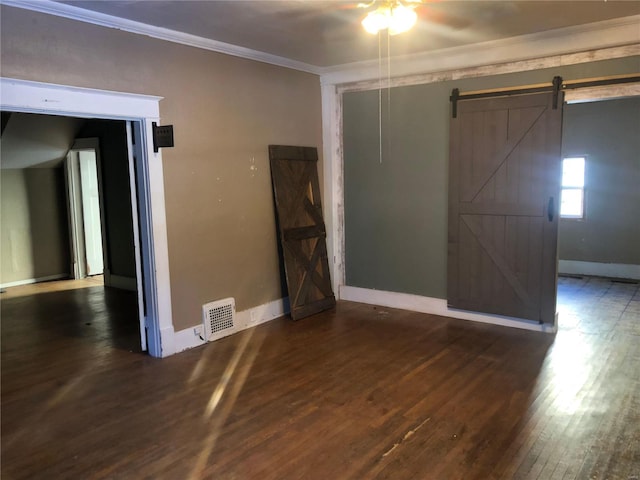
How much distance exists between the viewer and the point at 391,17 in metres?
2.95

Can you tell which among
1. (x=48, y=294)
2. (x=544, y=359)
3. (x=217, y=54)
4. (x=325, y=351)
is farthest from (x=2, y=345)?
(x=544, y=359)

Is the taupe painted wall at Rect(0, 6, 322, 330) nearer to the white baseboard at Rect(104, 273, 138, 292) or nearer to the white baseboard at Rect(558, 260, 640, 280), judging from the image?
the white baseboard at Rect(104, 273, 138, 292)

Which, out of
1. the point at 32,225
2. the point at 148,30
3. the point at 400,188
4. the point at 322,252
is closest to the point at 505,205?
the point at 400,188

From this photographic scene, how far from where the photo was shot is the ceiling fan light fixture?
9.47 ft

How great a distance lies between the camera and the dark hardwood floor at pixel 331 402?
258cm

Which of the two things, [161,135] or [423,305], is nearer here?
[161,135]

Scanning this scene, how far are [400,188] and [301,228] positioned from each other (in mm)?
1165

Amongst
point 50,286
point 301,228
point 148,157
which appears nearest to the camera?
point 148,157

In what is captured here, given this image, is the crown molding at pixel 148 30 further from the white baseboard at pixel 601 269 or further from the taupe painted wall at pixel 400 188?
the white baseboard at pixel 601 269

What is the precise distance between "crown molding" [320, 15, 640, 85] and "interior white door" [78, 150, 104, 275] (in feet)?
13.4

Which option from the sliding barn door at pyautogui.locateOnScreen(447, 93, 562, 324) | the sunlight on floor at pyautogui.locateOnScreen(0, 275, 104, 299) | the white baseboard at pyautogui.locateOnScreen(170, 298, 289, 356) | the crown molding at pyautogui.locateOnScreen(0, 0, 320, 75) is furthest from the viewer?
the sunlight on floor at pyautogui.locateOnScreen(0, 275, 104, 299)

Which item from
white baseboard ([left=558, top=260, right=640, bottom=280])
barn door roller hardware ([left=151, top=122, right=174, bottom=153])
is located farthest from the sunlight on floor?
white baseboard ([left=558, top=260, right=640, bottom=280])

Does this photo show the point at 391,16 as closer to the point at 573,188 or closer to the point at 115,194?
the point at 115,194

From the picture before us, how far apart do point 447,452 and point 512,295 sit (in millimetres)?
2422
